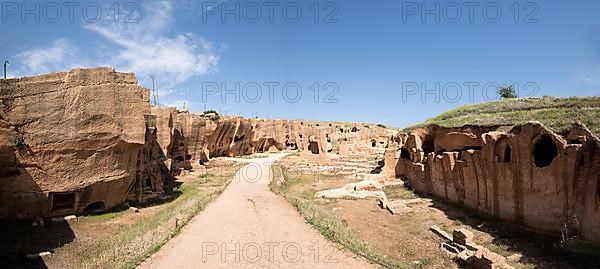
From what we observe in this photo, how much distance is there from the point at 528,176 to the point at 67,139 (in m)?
20.0

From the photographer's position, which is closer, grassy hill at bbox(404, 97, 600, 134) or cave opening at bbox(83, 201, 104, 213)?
grassy hill at bbox(404, 97, 600, 134)

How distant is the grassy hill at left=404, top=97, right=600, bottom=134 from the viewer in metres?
13.7

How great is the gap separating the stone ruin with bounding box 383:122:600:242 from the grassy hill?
60 cm

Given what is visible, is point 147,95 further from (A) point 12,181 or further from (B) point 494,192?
(B) point 494,192

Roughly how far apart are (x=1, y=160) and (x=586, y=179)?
72.7ft

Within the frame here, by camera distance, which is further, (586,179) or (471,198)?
(471,198)

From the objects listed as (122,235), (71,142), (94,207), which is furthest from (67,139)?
(122,235)

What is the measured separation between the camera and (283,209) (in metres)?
18.0

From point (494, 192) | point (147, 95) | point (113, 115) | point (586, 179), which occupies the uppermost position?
point (147, 95)

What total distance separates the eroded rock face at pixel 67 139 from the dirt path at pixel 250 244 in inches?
215

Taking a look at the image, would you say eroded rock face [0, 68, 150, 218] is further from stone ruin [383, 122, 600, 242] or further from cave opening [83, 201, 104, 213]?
stone ruin [383, 122, 600, 242]

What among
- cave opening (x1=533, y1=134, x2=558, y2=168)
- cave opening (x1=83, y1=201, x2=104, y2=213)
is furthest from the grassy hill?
cave opening (x1=83, y1=201, x2=104, y2=213)

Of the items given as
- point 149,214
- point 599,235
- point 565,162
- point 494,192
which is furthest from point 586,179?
point 149,214

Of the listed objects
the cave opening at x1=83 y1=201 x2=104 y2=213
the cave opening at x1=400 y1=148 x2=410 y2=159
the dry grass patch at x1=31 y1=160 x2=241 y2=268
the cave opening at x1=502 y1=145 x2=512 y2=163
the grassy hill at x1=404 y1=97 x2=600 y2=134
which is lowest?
the dry grass patch at x1=31 y1=160 x2=241 y2=268
